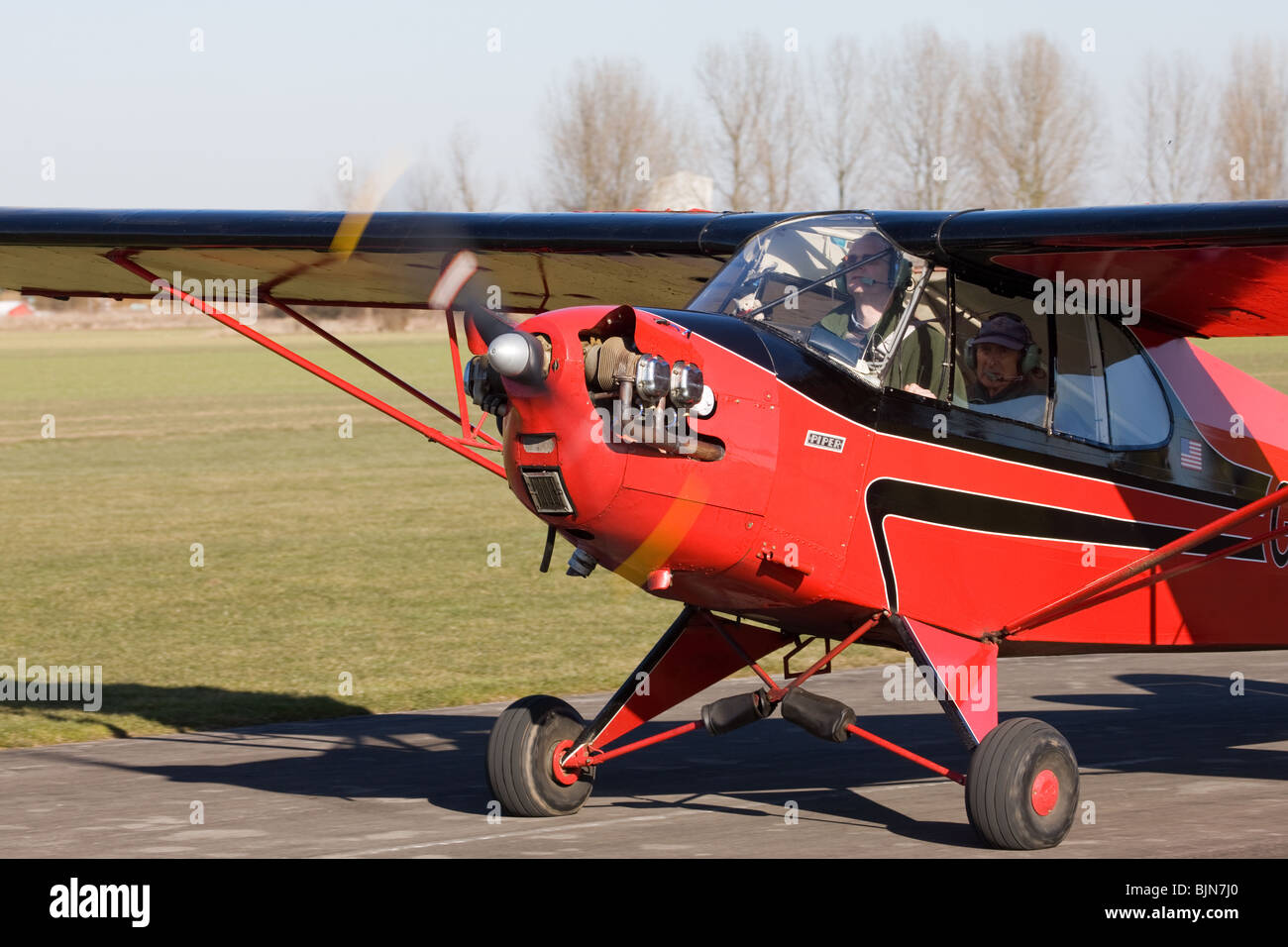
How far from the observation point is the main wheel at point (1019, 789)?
7.90m

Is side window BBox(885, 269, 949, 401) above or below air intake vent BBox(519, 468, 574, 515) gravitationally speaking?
above

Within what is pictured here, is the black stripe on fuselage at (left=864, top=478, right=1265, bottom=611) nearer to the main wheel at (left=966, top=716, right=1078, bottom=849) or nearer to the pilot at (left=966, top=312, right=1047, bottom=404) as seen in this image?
the pilot at (left=966, top=312, right=1047, bottom=404)

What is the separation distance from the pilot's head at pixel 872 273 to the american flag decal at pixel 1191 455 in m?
2.41

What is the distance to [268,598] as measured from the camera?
727 inches

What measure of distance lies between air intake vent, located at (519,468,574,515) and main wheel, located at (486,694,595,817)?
204 centimetres

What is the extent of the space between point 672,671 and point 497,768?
1.13 m

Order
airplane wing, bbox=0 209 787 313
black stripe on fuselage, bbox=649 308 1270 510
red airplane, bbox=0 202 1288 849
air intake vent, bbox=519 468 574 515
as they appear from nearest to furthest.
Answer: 1. air intake vent, bbox=519 468 574 515
2. red airplane, bbox=0 202 1288 849
3. black stripe on fuselage, bbox=649 308 1270 510
4. airplane wing, bbox=0 209 787 313

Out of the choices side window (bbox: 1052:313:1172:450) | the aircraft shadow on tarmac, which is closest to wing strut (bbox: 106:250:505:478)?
the aircraft shadow on tarmac

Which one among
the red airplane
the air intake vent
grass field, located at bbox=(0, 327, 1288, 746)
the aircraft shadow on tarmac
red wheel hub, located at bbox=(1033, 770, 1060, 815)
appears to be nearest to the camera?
the air intake vent

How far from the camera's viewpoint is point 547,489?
7.00 m

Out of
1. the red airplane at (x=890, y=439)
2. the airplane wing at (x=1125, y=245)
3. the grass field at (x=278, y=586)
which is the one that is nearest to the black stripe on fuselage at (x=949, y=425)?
the red airplane at (x=890, y=439)

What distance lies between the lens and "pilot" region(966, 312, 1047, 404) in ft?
27.8

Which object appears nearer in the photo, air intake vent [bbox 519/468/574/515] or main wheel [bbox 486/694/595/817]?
air intake vent [bbox 519/468/574/515]

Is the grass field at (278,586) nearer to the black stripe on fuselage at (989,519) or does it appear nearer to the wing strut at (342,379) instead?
the wing strut at (342,379)
